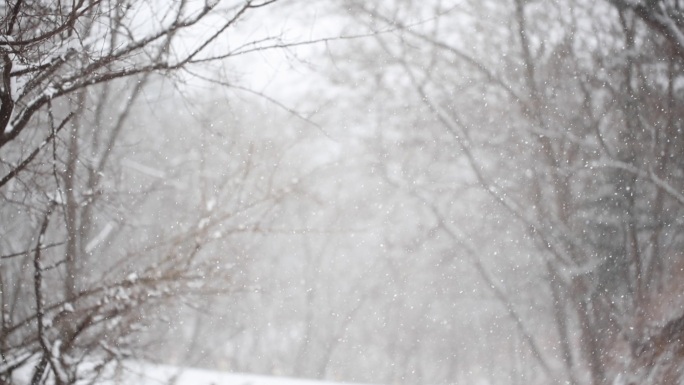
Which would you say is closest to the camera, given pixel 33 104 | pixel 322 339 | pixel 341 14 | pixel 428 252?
pixel 33 104

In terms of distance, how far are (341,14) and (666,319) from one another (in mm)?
4551

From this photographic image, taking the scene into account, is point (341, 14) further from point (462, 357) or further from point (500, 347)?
point (462, 357)

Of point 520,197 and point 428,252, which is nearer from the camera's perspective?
point 520,197

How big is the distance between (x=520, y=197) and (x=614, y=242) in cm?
213

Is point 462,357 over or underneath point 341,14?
underneath

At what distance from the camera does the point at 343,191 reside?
53.4 ft

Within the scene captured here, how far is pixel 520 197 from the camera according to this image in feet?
31.0

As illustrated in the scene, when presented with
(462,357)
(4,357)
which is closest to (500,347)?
(462,357)

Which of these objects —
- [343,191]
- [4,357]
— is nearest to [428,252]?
[343,191]

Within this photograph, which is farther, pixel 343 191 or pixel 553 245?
pixel 343 191

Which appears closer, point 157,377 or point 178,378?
point 178,378

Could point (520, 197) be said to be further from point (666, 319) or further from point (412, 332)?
point (412, 332)

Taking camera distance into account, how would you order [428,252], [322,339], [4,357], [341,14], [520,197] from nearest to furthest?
[4,357] → [341,14] → [520,197] → [428,252] → [322,339]

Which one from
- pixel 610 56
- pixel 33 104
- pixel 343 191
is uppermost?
pixel 343 191
